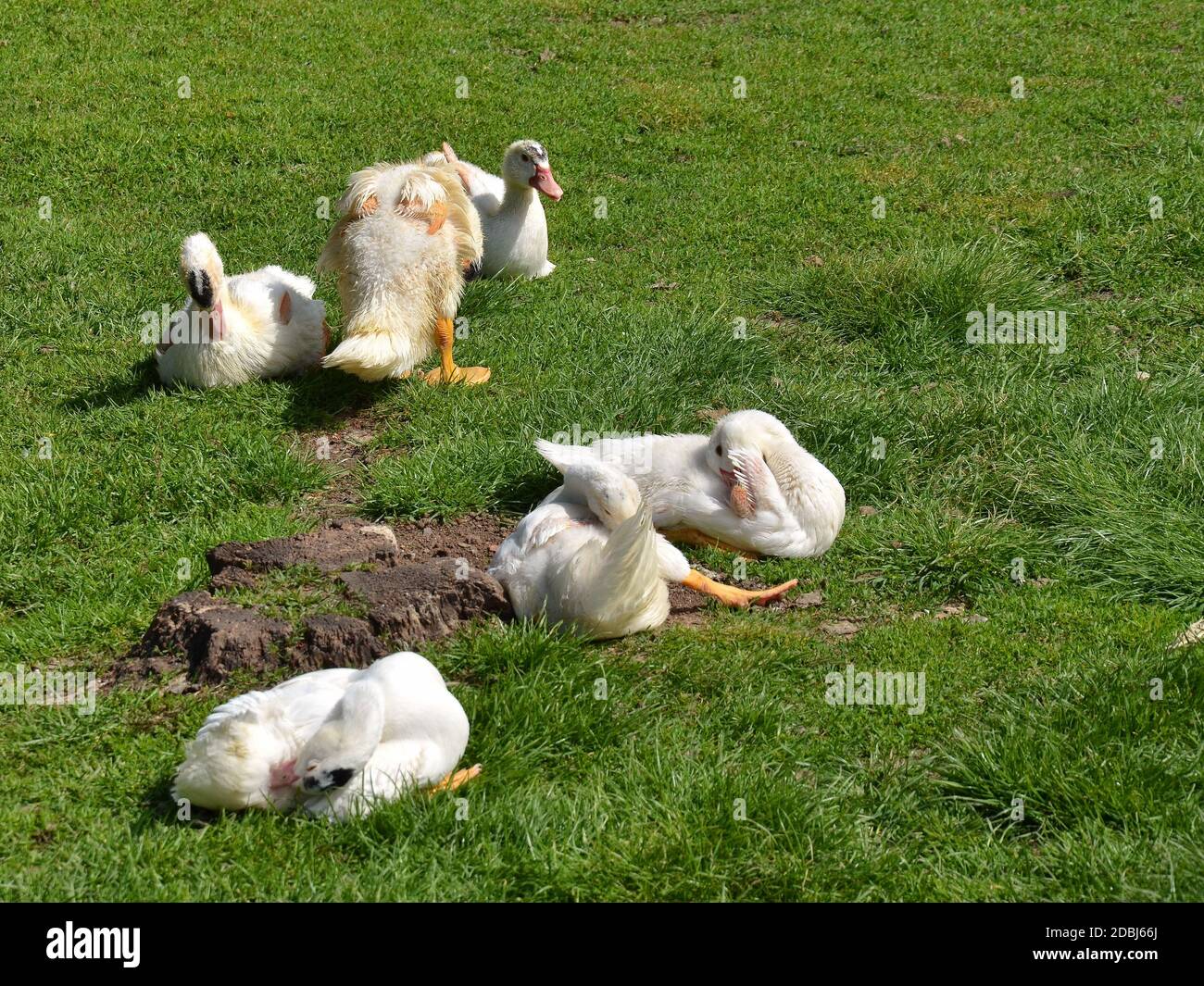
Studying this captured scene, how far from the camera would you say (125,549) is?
5.61 meters

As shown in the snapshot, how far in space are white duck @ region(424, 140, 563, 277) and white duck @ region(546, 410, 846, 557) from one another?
2.84m

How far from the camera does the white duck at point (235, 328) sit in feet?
22.2

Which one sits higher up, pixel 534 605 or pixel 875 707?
pixel 534 605

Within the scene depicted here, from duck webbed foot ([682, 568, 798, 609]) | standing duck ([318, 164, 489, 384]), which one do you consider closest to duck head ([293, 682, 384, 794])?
duck webbed foot ([682, 568, 798, 609])

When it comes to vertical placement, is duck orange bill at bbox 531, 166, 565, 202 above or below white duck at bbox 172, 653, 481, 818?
above

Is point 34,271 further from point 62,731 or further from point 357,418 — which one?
point 62,731

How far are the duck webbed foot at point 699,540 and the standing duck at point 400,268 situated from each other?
1820mm

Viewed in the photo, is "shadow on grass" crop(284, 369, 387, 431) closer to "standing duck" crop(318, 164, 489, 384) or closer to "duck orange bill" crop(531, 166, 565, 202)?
"standing duck" crop(318, 164, 489, 384)

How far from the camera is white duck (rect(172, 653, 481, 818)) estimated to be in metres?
3.75

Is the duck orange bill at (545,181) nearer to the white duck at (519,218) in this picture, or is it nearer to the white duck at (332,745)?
the white duck at (519,218)

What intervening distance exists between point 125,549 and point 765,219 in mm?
Result: 5550

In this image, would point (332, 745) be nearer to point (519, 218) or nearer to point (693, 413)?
point (693, 413)

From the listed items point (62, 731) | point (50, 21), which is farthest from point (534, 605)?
point (50, 21)

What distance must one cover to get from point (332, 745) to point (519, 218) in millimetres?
5500
